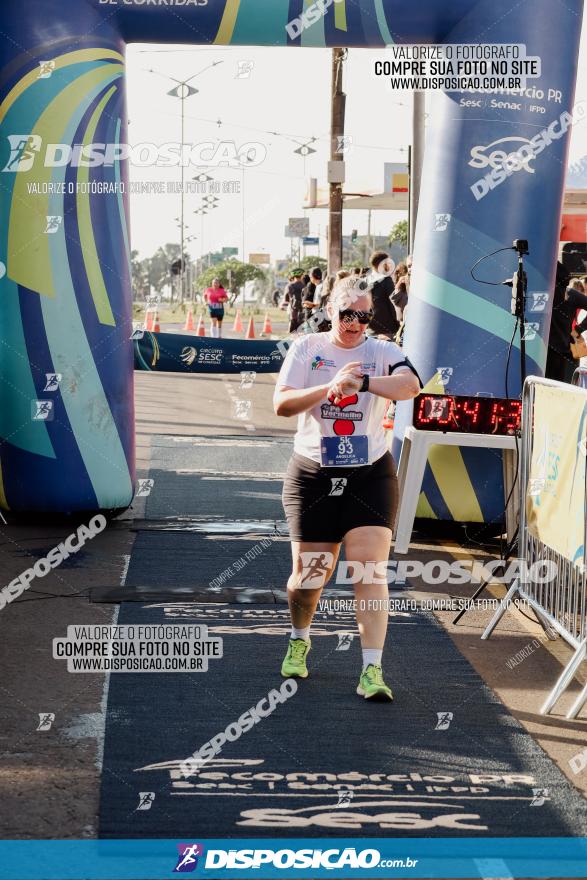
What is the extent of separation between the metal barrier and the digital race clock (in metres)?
2.03

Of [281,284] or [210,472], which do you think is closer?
[210,472]

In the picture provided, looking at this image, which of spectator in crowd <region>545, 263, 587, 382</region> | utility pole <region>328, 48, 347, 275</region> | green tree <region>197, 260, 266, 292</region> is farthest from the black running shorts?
green tree <region>197, 260, 266, 292</region>

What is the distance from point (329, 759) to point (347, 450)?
1.50m

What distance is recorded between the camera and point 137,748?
17.1ft

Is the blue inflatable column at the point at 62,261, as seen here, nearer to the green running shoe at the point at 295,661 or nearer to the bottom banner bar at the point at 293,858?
the green running shoe at the point at 295,661

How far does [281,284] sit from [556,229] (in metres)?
81.7

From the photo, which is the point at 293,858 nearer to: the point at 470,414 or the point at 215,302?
the point at 470,414

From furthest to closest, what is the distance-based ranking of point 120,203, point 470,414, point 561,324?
1. point 561,324
2. point 120,203
3. point 470,414

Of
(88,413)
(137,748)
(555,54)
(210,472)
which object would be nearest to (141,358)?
(210,472)

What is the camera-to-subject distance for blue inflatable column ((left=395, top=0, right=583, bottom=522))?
9.23 m

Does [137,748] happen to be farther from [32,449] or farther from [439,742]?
[32,449]

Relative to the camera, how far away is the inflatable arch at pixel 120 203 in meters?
9.30

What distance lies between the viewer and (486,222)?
30.6ft

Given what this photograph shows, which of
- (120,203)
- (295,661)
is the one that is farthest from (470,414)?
(295,661)
